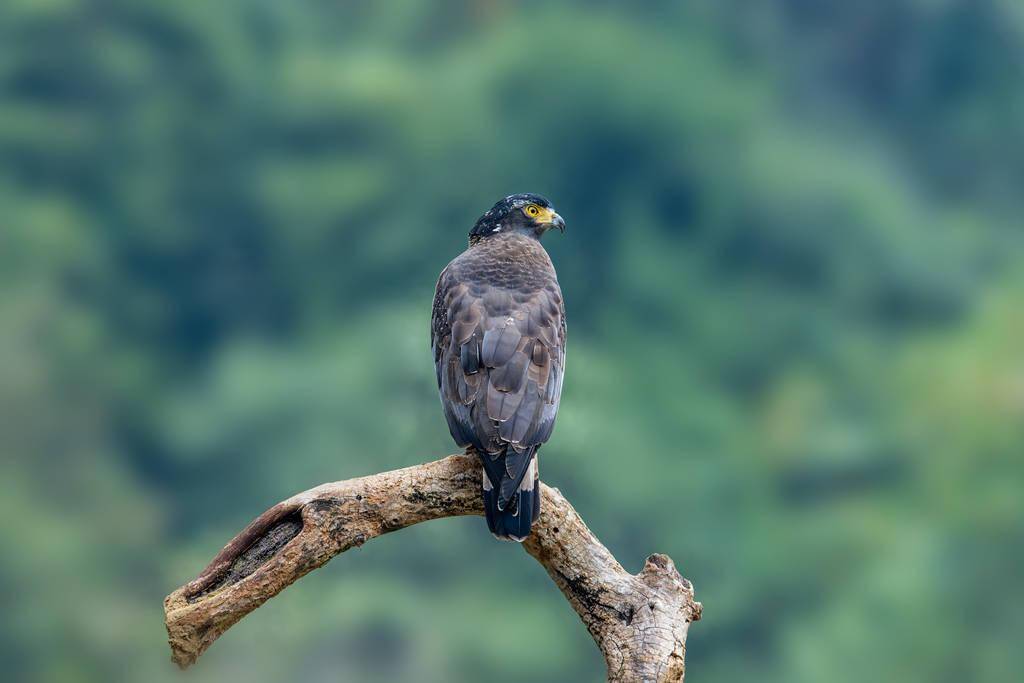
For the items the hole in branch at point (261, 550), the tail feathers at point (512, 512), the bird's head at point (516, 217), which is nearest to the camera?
the tail feathers at point (512, 512)

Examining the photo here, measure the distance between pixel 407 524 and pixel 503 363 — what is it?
1.99 ft

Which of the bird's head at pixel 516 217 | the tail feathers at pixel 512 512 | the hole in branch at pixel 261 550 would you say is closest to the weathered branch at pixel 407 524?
the hole in branch at pixel 261 550

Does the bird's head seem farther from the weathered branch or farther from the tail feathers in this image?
the tail feathers

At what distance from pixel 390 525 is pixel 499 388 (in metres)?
0.56

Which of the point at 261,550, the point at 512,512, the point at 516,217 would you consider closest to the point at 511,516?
the point at 512,512

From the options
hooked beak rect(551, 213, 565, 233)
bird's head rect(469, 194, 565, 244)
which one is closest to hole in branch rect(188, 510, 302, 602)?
bird's head rect(469, 194, 565, 244)

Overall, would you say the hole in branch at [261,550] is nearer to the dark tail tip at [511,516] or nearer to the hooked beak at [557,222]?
the dark tail tip at [511,516]

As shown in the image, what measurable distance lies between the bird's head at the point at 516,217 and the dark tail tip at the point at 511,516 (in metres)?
1.39

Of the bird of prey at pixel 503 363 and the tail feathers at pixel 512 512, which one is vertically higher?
the bird of prey at pixel 503 363

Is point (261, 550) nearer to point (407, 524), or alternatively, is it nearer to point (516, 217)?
point (407, 524)

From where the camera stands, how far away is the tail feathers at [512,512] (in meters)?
3.51

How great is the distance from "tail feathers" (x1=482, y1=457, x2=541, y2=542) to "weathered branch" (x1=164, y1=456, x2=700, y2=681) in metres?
0.18

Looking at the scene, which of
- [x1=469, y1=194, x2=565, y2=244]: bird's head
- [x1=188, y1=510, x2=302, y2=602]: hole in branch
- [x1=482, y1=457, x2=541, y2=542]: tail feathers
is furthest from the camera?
[x1=469, y1=194, x2=565, y2=244]: bird's head

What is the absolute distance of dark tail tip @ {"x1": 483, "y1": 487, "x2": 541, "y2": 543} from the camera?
3514 millimetres
